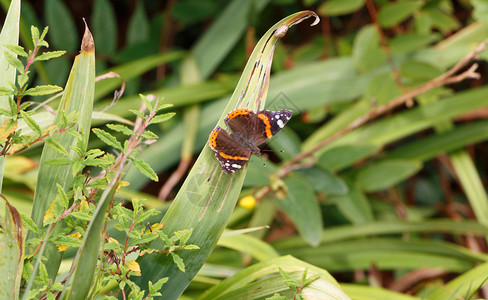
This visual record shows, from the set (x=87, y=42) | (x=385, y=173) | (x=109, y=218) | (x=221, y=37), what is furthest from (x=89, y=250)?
(x=221, y=37)

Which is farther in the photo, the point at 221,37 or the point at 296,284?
the point at 221,37

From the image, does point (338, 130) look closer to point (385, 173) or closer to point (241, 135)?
point (385, 173)

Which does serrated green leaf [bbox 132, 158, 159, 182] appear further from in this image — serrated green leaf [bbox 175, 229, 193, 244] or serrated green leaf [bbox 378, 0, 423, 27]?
serrated green leaf [bbox 378, 0, 423, 27]

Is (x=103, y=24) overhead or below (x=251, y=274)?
overhead

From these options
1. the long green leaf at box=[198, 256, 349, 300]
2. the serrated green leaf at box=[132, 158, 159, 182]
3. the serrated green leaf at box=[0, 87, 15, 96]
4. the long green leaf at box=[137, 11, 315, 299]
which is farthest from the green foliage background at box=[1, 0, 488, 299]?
the serrated green leaf at box=[0, 87, 15, 96]

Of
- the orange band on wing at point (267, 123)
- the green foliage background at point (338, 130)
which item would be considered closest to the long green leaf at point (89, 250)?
the orange band on wing at point (267, 123)

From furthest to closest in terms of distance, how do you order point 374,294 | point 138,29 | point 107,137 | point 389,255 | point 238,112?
point 138,29, point 389,255, point 374,294, point 238,112, point 107,137

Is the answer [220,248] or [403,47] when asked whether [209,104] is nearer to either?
[220,248]

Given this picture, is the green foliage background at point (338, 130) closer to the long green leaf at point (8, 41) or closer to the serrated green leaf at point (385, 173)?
the serrated green leaf at point (385, 173)
